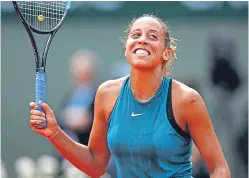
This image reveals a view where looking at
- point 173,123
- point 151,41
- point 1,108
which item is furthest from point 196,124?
point 1,108

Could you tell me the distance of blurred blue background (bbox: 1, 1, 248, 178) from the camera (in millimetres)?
7992

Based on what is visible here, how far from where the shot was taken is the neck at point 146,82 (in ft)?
14.5

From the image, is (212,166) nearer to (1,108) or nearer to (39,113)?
(39,113)

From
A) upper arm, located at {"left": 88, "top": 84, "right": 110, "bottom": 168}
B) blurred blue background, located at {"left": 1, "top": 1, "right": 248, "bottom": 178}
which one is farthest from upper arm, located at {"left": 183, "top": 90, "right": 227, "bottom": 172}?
blurred blue background, located at {"left": 1, "top": 1, "right": 248, "bottom": 178}

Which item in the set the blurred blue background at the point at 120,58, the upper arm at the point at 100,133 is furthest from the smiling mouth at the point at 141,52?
the blurred blue background at the point at 120,58

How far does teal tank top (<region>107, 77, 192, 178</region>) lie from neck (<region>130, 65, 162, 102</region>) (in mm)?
32

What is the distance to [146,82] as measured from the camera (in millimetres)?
4438

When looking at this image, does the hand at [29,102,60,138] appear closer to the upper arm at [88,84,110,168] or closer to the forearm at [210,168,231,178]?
the upper arm at [88,84,110,168]

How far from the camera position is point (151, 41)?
4406 millimetres

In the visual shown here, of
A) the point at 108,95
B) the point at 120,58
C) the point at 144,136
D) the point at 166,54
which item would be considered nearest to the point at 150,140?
the point at 144,136

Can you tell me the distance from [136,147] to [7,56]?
5.37 metres

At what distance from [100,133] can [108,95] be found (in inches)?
9.8

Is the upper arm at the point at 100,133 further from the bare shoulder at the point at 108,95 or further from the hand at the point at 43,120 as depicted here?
the hand at the point at 43,120

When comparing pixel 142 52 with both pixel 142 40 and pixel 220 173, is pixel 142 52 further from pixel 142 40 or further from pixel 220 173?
pixel 220 173
